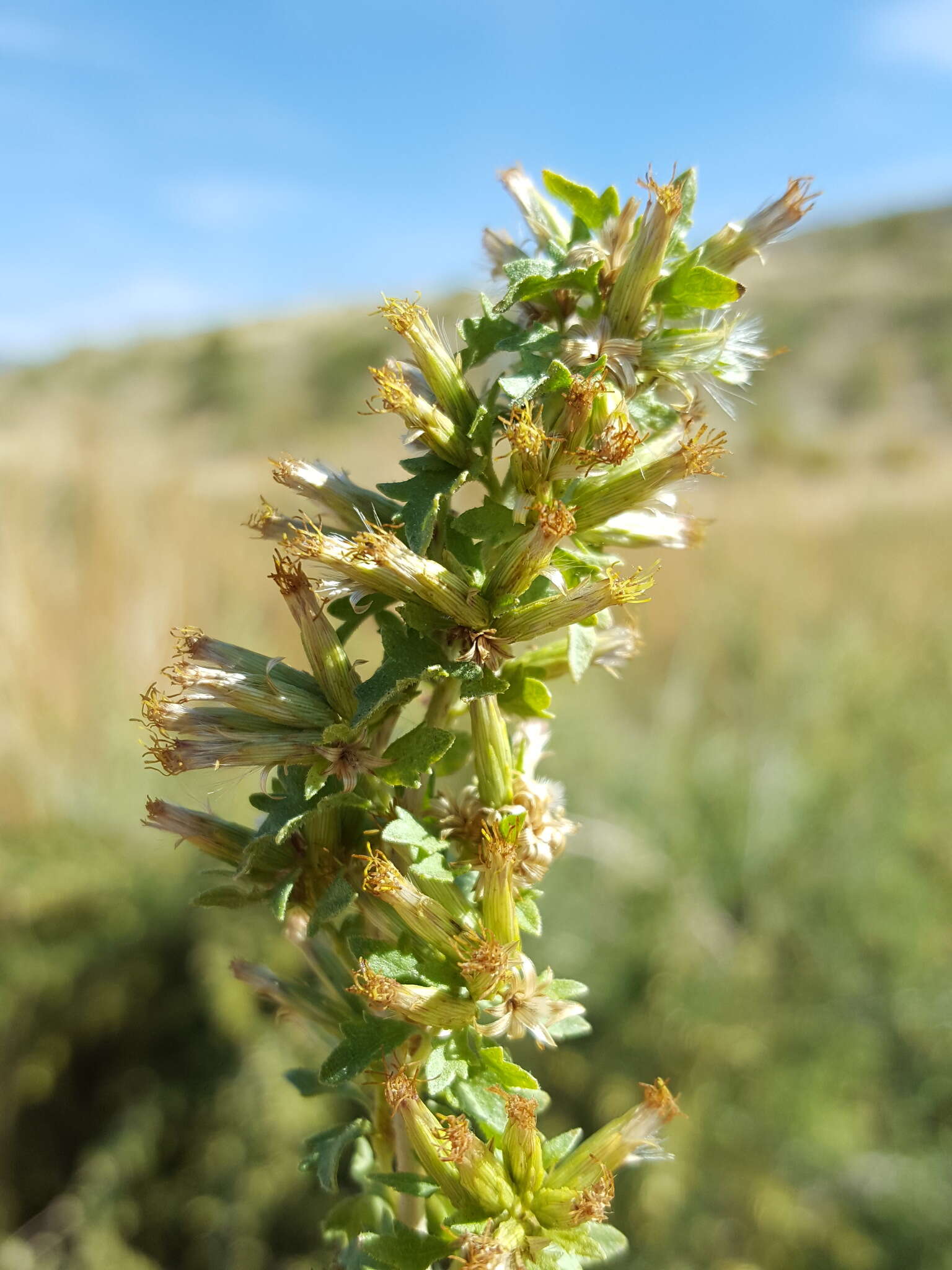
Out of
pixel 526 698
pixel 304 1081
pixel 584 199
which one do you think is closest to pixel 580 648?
pixel 526 698

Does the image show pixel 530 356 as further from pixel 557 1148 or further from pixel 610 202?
pixel 557 1148

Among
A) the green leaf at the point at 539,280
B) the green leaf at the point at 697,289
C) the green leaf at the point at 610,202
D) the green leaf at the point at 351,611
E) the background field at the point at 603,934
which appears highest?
the green leaf at the point at 610,202

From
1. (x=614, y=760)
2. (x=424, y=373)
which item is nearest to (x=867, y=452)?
(x=614, y=760)

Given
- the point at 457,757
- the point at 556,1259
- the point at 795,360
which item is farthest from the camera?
the point at 795,360

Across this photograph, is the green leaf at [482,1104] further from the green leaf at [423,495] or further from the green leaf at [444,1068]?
the green leaf at [423,495]

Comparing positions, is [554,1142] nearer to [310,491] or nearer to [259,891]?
[259,891]

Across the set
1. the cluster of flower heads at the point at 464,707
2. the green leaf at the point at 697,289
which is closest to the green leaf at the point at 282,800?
the cluster of flower heads at the point at 464,707
